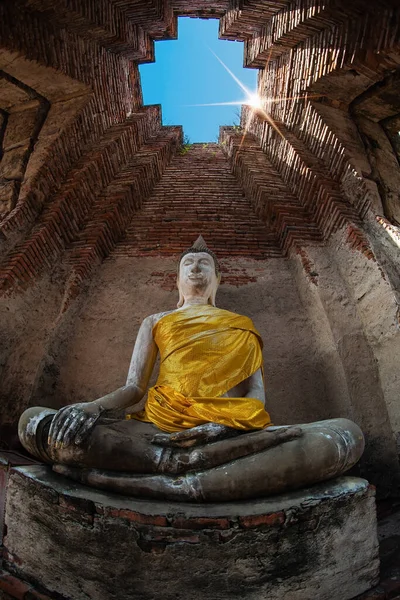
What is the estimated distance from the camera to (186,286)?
429cm

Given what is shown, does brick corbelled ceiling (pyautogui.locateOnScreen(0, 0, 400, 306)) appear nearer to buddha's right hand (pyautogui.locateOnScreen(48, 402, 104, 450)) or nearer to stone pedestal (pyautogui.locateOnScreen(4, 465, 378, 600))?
buddha's right hand (pyautogui.locateOnScreen(48, 402, 104, 450))

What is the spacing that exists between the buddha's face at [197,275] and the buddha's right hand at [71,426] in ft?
5.24

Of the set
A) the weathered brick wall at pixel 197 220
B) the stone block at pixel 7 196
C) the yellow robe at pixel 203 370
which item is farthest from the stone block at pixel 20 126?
the yellow robe at pixel 203 370

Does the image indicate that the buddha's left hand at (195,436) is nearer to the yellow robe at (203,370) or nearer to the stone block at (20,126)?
the yellow robe at (203,370)

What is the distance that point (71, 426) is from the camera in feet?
9.22

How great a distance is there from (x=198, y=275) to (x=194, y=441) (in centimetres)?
174

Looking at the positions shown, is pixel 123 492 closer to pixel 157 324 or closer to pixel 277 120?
pixel 157 324

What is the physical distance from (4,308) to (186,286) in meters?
1.48

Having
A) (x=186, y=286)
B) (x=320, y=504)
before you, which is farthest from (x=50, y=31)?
(x=320, y=504)

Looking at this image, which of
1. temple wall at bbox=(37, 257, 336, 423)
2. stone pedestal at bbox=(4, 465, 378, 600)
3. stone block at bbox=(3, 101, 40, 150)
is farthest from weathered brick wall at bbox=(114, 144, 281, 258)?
stone pedestal at bbox=(4, 465, 378, 600)

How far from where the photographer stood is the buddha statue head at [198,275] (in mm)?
4250

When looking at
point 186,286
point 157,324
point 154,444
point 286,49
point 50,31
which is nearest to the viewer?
point 154,444

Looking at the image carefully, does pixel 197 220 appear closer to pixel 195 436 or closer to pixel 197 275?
pixel 197 275

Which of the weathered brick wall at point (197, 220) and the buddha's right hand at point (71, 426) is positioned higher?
the weathered brick wall at point (197, 220)
